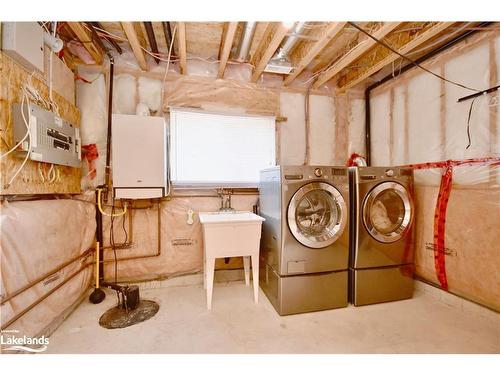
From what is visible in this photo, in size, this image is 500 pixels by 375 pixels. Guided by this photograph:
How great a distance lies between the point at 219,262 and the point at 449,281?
7.71 ft

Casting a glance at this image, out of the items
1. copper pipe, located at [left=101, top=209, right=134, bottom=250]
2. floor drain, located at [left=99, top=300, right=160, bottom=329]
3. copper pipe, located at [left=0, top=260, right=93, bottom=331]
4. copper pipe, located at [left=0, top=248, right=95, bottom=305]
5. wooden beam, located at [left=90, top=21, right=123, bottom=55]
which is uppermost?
wooden beam, located at [left=90, top=21, right=123, bottom=55]

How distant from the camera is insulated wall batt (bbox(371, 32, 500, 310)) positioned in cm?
183

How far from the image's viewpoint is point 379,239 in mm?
2129

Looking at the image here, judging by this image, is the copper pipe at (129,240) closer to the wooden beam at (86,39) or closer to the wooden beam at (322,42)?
the wooden beam at (86,39)

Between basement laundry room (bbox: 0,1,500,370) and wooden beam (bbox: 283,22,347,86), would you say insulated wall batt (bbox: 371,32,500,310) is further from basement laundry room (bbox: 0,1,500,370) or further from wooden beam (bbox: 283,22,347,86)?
wooden beam (bbox: 283,22,347,86)

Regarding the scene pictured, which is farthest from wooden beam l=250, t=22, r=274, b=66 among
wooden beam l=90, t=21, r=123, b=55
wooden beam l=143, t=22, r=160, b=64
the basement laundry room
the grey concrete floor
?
the grey concrete floor

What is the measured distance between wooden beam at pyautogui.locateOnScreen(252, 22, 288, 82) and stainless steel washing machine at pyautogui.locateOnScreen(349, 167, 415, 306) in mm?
1371

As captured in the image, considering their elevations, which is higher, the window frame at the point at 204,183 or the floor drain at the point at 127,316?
the window frame at the point at 204,183

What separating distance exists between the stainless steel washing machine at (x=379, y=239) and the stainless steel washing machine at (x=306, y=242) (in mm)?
112

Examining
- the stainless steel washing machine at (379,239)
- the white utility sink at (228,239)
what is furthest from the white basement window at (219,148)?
the stainless steel washing machine at (379,239)

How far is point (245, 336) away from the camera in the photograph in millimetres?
1686

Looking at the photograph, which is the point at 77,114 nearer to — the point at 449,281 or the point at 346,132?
the point at 346,132

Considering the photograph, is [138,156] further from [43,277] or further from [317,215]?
[317,215]

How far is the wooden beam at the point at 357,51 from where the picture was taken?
1.79 m
